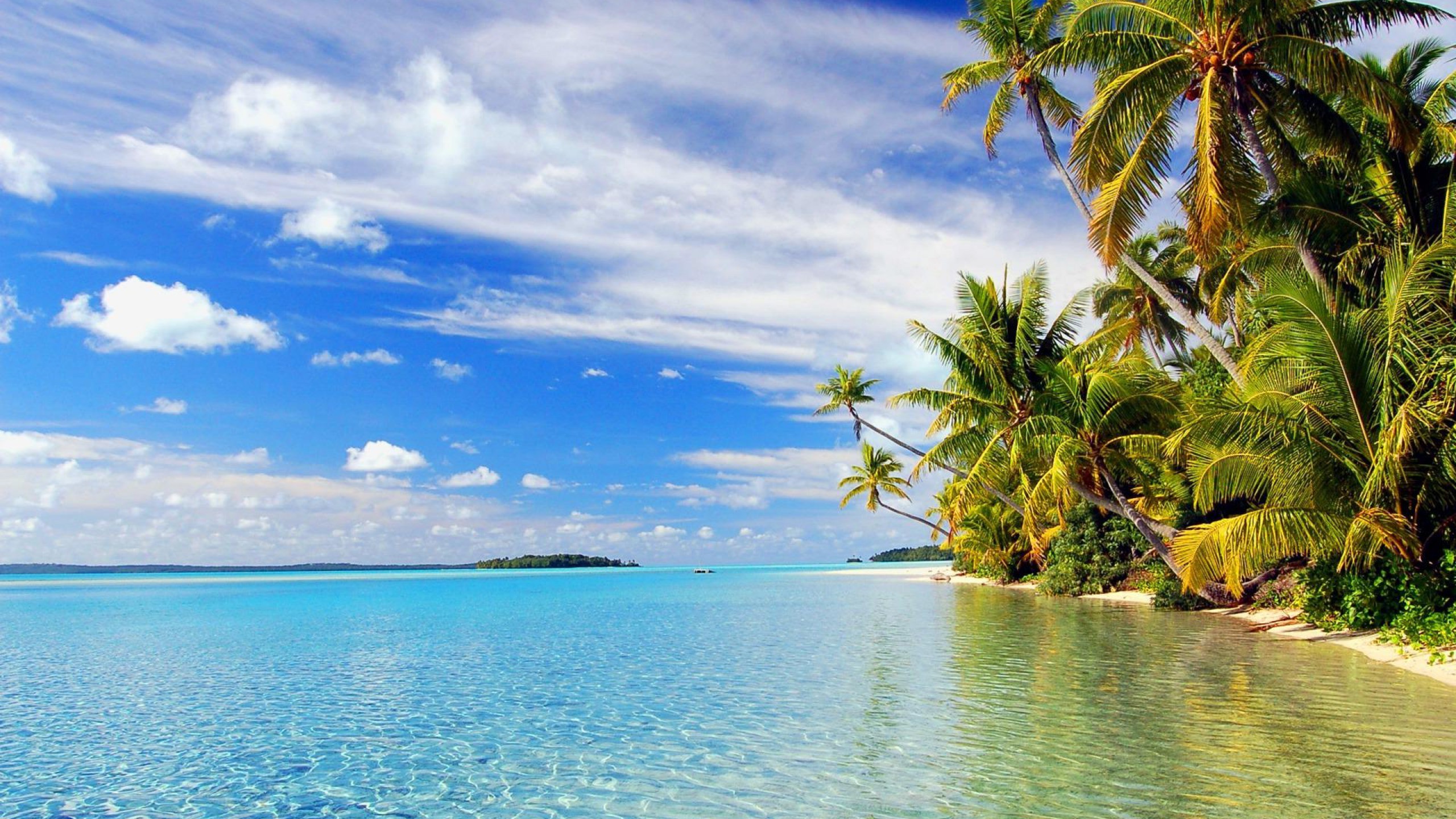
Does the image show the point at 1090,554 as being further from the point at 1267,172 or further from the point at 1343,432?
the point at 1267,172

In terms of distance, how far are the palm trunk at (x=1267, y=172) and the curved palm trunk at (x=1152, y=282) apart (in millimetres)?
2047

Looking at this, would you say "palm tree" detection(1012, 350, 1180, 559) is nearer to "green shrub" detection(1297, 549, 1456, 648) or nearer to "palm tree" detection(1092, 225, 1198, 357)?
"green shrub" detection(1297, 549, 1456, 648)

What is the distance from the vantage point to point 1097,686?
11.1 metres

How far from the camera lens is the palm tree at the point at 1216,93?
13117 mm

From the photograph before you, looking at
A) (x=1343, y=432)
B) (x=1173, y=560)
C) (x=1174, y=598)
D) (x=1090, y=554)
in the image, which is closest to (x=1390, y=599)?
(x=1343, y=432)

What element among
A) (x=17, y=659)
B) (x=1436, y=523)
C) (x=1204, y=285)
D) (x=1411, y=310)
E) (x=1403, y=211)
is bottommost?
(x=17, y=659)

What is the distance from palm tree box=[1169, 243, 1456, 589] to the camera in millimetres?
11250

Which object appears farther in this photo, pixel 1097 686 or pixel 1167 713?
pixel 1097 686

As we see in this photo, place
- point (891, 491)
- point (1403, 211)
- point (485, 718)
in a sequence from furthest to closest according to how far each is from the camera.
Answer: point (891, 491) → point (1403, 211) → point (485, 718)

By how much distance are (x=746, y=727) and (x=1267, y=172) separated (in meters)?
12.6

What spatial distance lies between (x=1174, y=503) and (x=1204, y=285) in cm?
697

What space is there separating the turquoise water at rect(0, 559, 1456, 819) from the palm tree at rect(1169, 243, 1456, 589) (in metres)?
2.00

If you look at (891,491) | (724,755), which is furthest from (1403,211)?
(891,491)

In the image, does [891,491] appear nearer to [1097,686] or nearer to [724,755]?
[1097,686]
